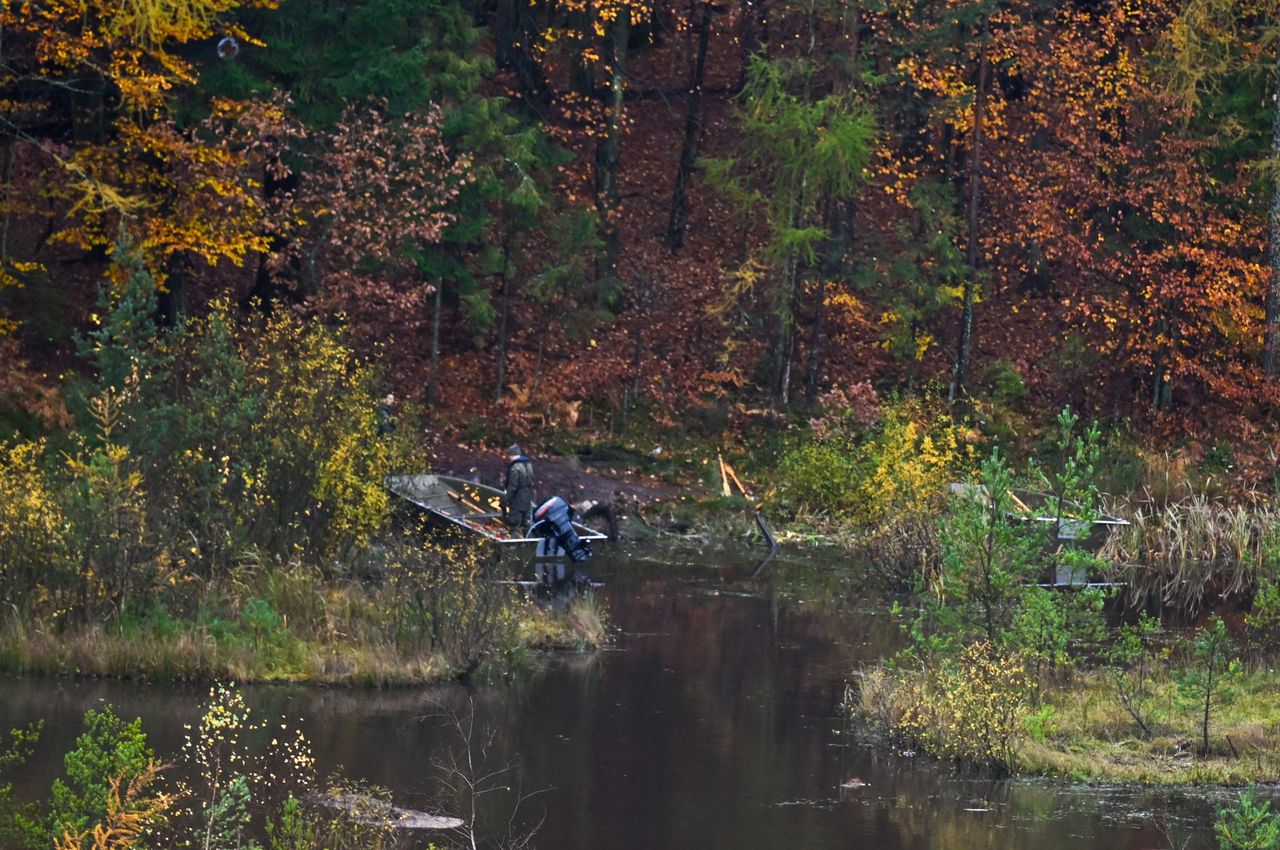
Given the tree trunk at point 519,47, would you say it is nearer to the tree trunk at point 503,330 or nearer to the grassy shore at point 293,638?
the tree trunk at point 503,330

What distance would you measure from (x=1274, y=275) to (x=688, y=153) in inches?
460

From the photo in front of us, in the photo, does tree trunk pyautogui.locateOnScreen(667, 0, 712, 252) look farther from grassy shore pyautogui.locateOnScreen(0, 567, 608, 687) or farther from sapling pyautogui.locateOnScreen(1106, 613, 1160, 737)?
sapling pyautogui.locateOnScreen(1106, 613, 1160, 737)

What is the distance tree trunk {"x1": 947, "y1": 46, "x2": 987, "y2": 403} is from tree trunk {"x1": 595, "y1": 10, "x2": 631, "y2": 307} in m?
6.68

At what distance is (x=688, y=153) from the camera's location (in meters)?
40.2

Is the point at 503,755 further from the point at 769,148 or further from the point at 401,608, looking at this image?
the point at 769,148

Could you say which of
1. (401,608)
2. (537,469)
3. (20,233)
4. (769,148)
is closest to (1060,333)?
(769,148)

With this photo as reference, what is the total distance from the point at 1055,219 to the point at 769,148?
20.3 feet

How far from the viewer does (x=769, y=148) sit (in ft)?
117

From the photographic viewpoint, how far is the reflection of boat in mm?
24789

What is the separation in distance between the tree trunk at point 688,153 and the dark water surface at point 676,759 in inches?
750

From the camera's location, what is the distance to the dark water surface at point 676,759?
14.5 m

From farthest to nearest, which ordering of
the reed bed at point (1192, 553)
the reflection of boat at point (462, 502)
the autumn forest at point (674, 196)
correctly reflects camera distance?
the autumn forest at point (674, 196) < the reed bed at point (1192, 553) < the reflection of boat at point (462, 502)

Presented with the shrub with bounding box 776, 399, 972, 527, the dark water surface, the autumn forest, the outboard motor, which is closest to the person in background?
the outboard motor

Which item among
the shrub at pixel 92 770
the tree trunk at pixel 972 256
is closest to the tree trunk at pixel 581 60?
the tree trunk at pixel 972 256
